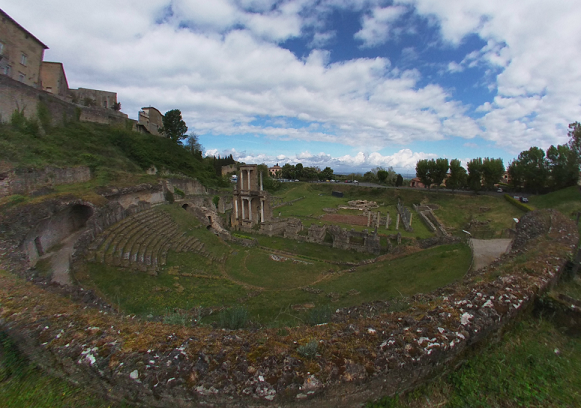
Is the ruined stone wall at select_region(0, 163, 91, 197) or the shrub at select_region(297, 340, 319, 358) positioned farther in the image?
the ruined stone wall at select_region(0, 163, 91, 197)

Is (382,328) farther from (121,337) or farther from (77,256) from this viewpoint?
(77,256)

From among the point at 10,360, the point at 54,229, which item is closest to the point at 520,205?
the point at 10,360

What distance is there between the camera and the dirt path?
1306 cm

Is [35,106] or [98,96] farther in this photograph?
[98,96]

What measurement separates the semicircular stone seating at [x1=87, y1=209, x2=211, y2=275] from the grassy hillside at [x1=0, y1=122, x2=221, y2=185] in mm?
7658

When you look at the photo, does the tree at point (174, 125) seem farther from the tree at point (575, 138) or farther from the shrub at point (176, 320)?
the tree at point (575, 138)

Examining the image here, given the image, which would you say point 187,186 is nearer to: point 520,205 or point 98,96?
point 98,96

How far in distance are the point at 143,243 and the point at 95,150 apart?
21115 millimetres

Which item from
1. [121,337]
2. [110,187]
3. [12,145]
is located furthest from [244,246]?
[121,337]

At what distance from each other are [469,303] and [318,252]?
2072cm

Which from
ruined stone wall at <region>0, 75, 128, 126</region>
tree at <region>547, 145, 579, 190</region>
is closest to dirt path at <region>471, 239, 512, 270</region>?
ruined stone wall at <region>0, 75, 128, 126</region>

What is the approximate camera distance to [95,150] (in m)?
31.0

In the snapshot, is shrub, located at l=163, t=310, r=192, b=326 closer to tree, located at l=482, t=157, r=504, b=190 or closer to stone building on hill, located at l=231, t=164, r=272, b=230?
stone building on hill, located at l=231, t=164, r=272, b=230

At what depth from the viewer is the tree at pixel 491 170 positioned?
49.4 metres
